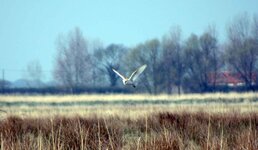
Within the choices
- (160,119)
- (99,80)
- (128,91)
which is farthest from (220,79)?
(160,119)

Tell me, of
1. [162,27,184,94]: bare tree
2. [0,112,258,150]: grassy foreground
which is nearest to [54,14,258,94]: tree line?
[162,27,184,94]: bare tree

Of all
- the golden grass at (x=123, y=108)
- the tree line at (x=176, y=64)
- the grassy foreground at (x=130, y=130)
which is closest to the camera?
the grassy foreground at (x=130, y=130)

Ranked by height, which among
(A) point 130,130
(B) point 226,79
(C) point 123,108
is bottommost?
(A) point 130,130

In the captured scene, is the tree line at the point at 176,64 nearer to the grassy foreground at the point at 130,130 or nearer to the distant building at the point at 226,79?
the distant building at the point at 226,79

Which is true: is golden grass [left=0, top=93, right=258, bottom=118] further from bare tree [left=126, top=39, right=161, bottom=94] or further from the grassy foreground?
bare tree [left=126, top=39, right=161, bottom=94]

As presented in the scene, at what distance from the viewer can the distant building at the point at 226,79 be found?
1816 inches

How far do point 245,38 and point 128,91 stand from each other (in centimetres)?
1296

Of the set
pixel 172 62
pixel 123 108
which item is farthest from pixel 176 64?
pixel 123 108

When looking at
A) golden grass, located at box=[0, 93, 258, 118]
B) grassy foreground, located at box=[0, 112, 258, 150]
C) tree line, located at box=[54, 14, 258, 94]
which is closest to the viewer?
grassy foreground, located at box=[0, 112, 258, 150]

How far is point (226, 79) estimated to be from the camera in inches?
1885

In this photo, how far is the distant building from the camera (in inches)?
1816

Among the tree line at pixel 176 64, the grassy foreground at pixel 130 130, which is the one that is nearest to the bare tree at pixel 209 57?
the tree line at pixel 176 64

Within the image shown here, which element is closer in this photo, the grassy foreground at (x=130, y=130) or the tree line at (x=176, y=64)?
the grassy foreground at (x=130, y=130)

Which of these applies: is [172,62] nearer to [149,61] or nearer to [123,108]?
[149,61]
